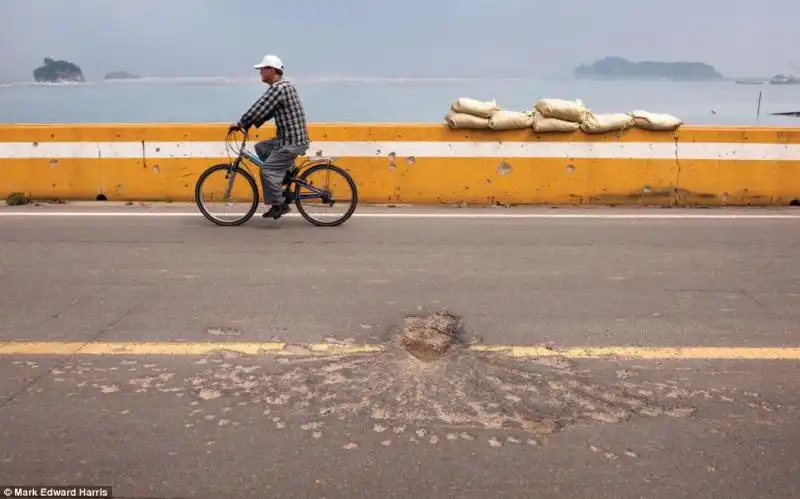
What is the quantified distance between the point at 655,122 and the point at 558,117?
47.4 inches

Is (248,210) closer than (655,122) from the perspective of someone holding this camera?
Yes

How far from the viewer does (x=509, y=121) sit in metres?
9.16

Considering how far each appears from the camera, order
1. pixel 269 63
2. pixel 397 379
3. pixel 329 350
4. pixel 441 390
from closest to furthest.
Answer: pixel 441 390, pixel 397 379, pixel 329 350, pixel 269 63

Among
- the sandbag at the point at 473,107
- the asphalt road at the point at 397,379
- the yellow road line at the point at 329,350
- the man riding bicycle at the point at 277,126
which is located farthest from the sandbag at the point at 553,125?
the yellow road line at the point at 329,350

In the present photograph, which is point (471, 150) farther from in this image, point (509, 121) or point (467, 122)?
point (509, 121)

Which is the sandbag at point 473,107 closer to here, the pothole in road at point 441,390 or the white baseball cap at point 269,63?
the white baseball cap at point 269,63

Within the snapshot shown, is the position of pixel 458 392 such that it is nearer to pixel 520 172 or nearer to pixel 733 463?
pixel 733 463

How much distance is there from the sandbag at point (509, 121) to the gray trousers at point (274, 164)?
265 centimetres

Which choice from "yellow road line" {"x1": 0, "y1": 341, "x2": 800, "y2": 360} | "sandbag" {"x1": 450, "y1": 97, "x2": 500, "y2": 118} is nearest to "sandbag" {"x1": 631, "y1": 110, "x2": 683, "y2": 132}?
"sandbag" {"x1": 450, "y1": 97, "x2": 500, "y2": 118}

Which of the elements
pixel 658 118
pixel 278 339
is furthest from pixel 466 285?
pixel 658 118

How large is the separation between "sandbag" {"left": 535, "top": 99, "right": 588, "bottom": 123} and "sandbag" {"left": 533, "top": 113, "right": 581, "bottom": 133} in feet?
0.17

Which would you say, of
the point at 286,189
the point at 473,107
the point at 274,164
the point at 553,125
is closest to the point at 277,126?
the point at 274,164

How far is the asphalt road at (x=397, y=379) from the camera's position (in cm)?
287

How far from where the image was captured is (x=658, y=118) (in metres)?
Result: 9.20
